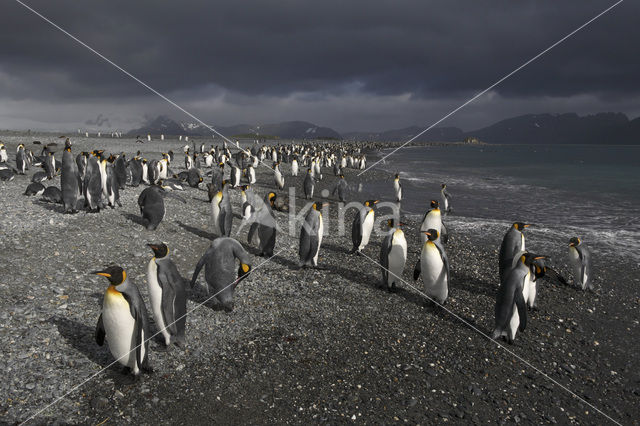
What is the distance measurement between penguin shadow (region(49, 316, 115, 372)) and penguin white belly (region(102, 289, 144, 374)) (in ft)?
1.01

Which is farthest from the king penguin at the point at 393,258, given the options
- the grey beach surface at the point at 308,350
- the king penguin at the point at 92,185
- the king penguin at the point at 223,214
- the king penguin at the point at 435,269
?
the king penguin at the point at 92,185

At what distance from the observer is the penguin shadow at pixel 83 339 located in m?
4.77

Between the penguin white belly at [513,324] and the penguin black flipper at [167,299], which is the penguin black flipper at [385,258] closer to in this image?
the penguin white belly at [513,324]

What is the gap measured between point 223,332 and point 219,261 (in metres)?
1.14

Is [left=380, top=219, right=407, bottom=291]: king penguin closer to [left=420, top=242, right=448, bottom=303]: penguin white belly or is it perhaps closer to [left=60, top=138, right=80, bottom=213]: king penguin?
[left=420, top=242, right=448, bottom=303]: penguin white belly

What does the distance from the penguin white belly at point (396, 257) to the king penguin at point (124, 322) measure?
15.8 ft

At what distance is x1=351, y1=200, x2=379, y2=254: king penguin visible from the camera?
9.96 metres

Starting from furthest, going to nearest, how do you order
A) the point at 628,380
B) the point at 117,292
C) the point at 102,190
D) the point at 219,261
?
the point at 102,190, the point at 219,261, the point at 628,380, the point at 117,292

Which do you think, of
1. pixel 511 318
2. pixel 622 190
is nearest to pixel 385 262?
pixel 511 318

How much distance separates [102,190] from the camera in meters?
11.1

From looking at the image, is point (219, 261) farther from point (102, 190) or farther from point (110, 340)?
point (102, 190)

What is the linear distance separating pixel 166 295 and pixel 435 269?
4.62 meters

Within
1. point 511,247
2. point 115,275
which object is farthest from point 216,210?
point 511,247

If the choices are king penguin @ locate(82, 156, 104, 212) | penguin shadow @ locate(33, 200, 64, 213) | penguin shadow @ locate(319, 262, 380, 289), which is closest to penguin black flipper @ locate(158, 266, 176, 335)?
penguin shadow @ locate(319, 262, 380, 289)
